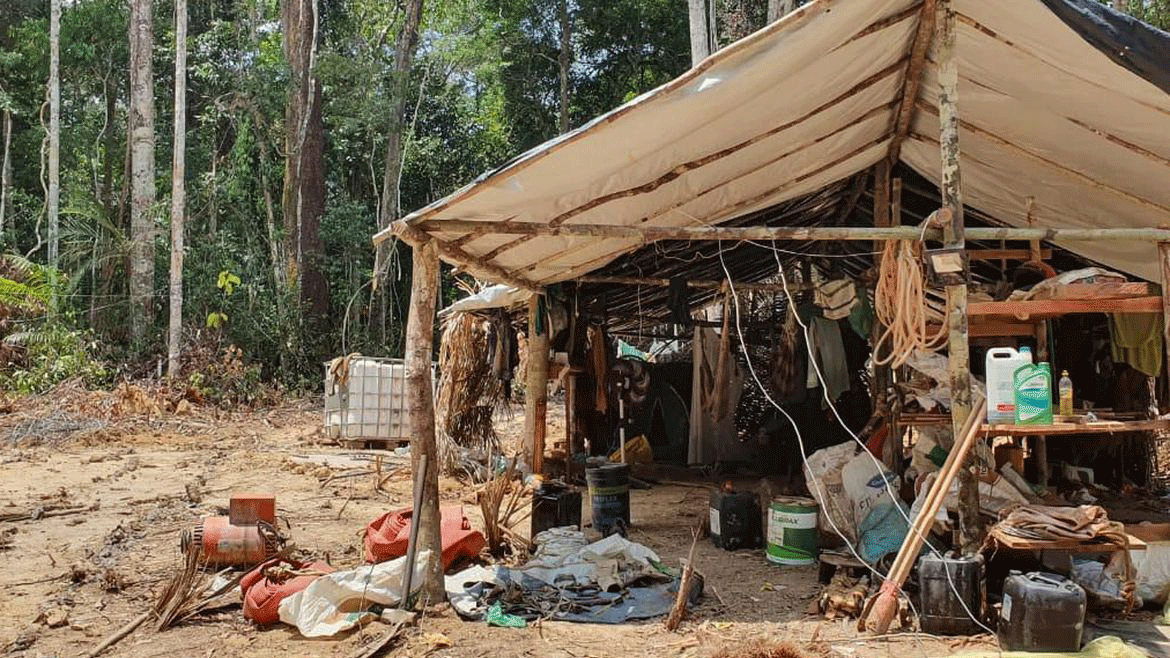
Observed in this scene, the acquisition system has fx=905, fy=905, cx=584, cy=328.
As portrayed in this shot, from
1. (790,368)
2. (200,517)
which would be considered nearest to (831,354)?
(790,368)

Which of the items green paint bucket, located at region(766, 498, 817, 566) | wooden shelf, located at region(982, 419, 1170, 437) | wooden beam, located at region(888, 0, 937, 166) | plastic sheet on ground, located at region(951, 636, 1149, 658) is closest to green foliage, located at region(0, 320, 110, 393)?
green paint bucket, located at region(766, 498, 817, 566)

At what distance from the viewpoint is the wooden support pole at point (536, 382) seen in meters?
9.11

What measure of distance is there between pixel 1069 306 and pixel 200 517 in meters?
6.58

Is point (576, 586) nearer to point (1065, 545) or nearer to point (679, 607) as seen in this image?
point (679, 607)

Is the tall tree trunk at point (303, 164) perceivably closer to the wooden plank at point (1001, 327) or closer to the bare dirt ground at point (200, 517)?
the bare dirt ground at point (200, 517)

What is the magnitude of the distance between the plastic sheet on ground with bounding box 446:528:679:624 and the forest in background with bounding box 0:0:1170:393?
9943mm

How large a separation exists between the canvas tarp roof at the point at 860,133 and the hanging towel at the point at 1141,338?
0.60 meters

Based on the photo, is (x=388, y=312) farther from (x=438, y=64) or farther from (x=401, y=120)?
(x=438, y=64)

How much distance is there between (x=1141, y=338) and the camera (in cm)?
609

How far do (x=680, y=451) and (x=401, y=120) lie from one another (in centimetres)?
1071

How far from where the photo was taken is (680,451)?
12172mm

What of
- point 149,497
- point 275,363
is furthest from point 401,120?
point 149,497

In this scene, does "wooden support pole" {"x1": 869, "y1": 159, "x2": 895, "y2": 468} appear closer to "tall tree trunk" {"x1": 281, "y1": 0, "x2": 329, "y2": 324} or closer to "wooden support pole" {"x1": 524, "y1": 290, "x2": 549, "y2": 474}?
"wooden support pole" {"x1": 524, "y1": 290, "x2": 549, "y2": 474}

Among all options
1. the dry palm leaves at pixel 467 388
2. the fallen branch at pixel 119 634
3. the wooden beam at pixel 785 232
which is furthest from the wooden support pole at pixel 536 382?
the fallen branch at pixel 119 634
